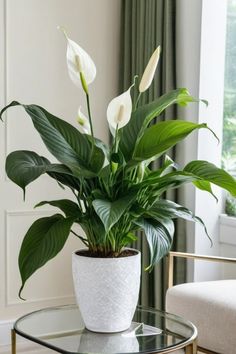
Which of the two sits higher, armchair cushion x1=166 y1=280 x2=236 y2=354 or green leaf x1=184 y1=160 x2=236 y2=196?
green leaf x1=184 y1=160 x2=236 y2=196

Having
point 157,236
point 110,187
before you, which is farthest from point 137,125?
point 157,236

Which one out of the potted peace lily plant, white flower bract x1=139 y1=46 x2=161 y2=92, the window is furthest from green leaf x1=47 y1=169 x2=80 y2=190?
the window

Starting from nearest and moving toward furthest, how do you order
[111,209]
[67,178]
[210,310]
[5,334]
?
1. [111,209]
2. [67,178]
3. [210,310]
4. [5,334]

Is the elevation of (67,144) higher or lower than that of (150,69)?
lower

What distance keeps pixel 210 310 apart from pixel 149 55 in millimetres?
1612

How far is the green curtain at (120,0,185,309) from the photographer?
367cm

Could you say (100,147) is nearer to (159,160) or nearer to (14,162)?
(14,162)

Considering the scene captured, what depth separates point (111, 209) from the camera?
2039 millimetres

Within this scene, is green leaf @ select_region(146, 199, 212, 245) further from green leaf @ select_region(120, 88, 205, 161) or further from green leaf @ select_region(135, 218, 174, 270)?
green leaf @ select_region(120, 88, 205, 161)

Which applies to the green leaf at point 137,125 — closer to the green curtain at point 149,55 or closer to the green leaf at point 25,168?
the green leaf at point 25,168

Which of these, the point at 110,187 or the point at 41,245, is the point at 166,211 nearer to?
the point at 110,187

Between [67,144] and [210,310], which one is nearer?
[67,144]

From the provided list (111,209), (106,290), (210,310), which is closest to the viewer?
(111,209)

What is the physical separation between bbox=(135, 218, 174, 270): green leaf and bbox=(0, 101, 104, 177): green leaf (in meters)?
0.23
